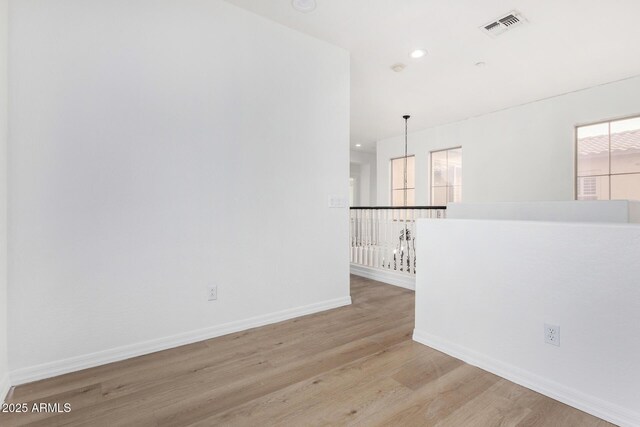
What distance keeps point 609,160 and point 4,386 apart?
649 cm

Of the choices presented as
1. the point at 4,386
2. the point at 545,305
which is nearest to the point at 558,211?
the point at 545,305

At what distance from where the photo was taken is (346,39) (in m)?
3.00

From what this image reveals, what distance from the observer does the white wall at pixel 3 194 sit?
1621mm

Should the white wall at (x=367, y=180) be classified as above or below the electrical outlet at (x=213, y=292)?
above

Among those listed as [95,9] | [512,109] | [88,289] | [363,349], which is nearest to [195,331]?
[88,289]

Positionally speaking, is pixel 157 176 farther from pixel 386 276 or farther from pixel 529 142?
pixel 529 142

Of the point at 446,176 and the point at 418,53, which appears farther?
the point at 446,176

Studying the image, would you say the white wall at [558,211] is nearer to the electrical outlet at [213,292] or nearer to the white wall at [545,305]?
the white wall at [545,305]

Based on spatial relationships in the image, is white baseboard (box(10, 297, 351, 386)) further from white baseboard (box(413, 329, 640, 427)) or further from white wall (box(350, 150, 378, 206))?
white wall (box(350, 150, 378, 206))

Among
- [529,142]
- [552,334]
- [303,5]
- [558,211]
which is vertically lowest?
[552,334]

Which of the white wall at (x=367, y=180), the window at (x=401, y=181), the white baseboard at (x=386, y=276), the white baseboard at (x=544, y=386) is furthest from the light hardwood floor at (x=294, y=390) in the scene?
the white wall at (x=367, y=180)

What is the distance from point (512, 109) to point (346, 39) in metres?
3.61

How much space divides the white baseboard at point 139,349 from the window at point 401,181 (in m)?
4.90

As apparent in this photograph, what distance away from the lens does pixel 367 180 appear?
9391 mm
